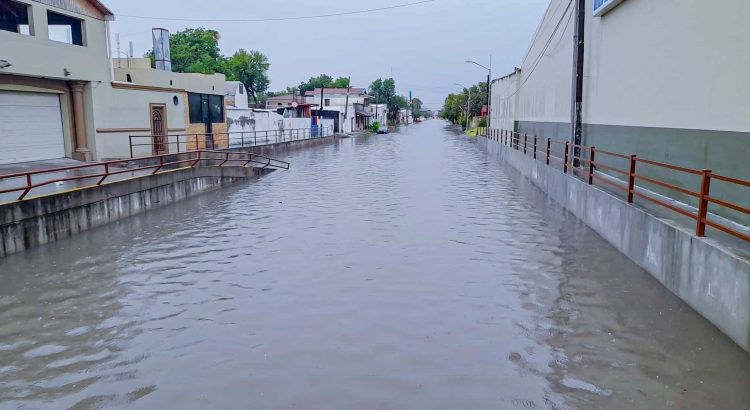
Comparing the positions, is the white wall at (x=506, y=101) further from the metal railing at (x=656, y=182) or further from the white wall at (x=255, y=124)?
the metal railing at (x=656, y=182)

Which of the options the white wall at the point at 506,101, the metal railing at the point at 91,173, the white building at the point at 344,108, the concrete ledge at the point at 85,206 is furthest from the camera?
the white building at the point at 344,108

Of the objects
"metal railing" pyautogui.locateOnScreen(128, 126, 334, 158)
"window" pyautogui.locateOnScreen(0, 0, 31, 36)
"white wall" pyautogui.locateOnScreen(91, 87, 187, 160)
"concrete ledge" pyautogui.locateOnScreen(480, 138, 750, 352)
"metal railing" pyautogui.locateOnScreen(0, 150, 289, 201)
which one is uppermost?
"window" pyautogui.locateOnScreen(0, 0, 31, 36)

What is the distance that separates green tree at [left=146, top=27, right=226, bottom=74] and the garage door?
64.3 m

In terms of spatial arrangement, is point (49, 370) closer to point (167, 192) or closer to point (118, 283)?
point (118, 283)

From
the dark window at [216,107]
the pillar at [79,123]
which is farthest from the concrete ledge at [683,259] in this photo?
the dark window at [216,107]

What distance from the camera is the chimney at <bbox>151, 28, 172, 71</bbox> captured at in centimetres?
3534

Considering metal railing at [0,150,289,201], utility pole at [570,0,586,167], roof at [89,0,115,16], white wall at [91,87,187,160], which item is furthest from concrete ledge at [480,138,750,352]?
roof at [89,0,115,16]

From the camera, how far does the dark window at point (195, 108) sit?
105ft

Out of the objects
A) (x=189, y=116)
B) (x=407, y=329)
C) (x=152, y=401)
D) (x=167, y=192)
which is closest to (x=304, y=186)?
(x=167, y=192)

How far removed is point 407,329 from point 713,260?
3.80 meters

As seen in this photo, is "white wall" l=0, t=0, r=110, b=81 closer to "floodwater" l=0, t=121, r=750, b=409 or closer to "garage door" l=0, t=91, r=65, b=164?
"garage door" l=0, t=91, r=65, b=164

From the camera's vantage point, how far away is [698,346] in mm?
6484

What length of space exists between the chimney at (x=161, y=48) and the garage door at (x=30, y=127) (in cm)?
1362

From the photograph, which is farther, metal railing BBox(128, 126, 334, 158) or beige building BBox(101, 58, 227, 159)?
metal railing BBox(128, 126, 334, 158)
